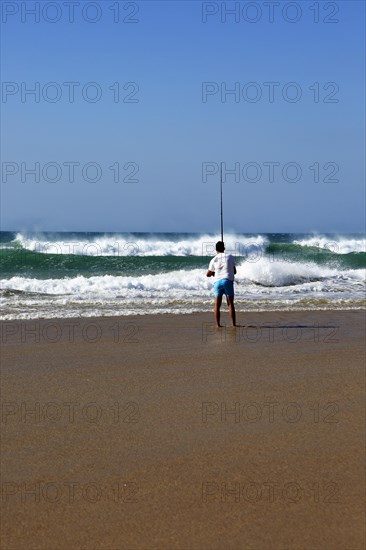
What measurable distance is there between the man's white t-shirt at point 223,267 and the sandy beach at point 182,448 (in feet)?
9.78

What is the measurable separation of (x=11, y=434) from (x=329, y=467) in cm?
202

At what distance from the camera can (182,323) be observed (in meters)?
10.1

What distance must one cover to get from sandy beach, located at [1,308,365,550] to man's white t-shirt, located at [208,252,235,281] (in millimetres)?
2981

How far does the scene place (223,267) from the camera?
10633 millimetres

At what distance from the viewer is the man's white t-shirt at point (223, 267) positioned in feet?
34.8

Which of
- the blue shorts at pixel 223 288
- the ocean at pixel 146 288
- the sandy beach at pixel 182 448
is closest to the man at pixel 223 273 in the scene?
the blue shorts at pixel 223 288

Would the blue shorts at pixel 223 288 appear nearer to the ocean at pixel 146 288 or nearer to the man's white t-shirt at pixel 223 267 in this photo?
the man's white t-shirt at pixel 223 267

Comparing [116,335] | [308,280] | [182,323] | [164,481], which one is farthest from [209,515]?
[308,280]

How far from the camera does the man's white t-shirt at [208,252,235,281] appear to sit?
10.6m

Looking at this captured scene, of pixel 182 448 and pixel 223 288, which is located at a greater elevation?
pixel 223 288

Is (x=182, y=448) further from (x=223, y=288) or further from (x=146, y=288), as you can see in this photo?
(x=146, y=288)

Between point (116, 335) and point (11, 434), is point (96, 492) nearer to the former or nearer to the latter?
point (11, 434)

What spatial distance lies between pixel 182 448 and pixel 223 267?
6.55m

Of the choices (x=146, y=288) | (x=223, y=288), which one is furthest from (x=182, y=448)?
Answer: (x=146, y=288)
